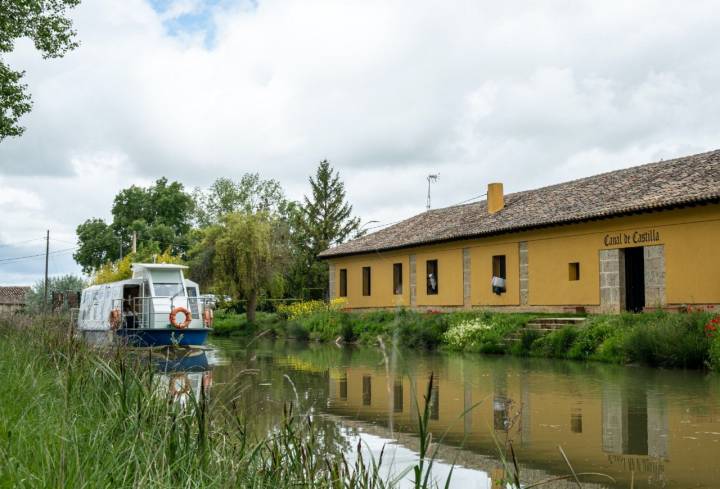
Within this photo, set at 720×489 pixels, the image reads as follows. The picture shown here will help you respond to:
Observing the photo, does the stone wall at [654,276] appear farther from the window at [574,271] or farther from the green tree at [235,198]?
the green tree at [235,198]

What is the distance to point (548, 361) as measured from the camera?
17.7 m

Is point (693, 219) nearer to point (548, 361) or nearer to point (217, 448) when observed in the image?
point (548, 361)

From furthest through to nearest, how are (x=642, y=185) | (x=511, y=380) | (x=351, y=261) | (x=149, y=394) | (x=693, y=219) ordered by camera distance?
(x=351, y=261), (x=642, y=185), (x=693, y=219), (x=511, y=380), (x=149, y=394)

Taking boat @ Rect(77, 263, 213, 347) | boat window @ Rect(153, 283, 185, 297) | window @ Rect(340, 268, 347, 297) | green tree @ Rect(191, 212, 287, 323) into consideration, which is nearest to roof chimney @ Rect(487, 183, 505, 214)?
window @ Rect(340, 268, 347, 297)

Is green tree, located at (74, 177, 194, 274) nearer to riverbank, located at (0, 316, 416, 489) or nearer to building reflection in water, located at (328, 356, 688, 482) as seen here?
building reflection in water, located at (328, 356, 688, 482)

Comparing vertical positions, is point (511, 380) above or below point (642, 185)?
below

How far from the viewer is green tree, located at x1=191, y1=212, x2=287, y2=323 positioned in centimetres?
3675

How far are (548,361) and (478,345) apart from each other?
11.6 ft

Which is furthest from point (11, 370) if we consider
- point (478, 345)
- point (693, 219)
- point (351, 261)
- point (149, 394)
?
point (351, 261)

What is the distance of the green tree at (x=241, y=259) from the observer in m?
36.8

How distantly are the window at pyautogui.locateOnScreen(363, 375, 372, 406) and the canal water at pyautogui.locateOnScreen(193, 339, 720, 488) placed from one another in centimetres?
2

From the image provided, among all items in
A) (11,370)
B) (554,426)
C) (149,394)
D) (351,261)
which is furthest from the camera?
(351,261)

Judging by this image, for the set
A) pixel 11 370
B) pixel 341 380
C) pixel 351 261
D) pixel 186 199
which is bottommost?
pixel 341 380

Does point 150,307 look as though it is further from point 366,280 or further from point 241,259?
point 241,259
